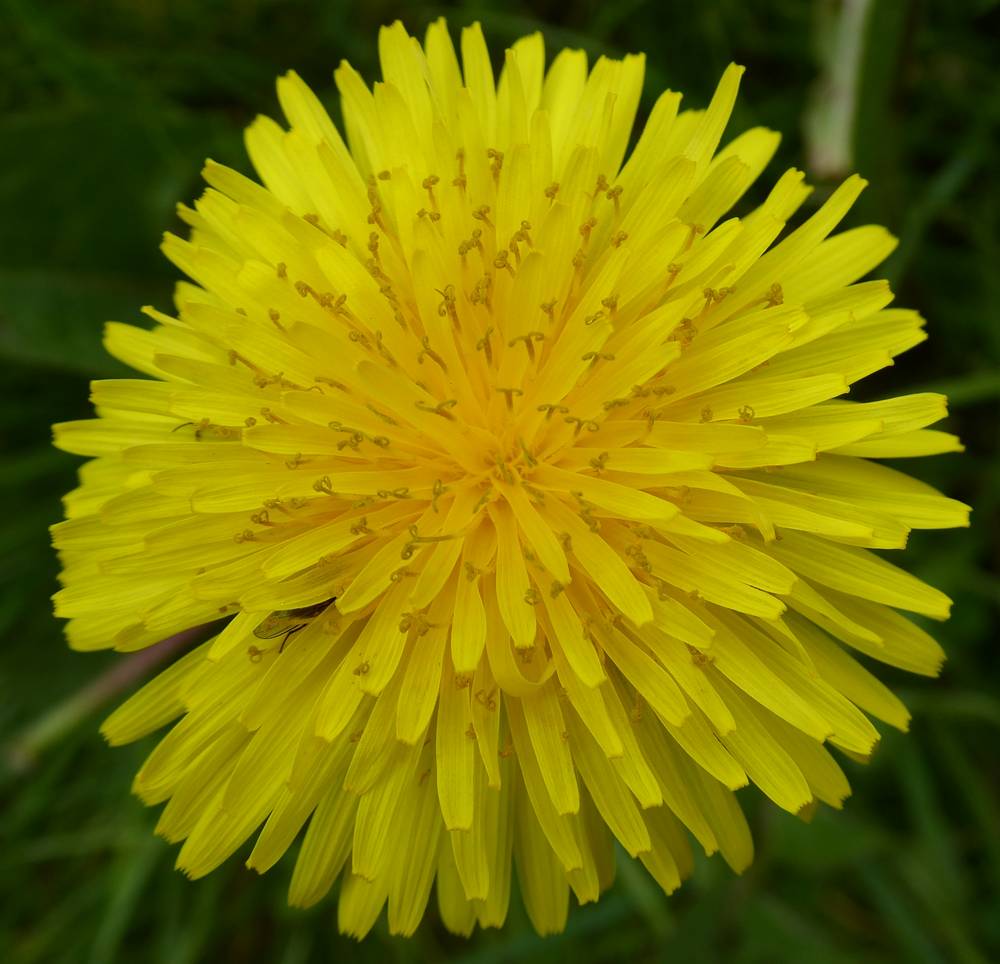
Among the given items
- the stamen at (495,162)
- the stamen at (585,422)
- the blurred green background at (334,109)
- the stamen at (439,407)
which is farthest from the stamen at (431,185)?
the blurred green background at (334,109)

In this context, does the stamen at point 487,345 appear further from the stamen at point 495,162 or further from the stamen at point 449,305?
the stamen at point 495,162

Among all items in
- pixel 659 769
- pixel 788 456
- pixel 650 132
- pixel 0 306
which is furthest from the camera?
pixel 0 306

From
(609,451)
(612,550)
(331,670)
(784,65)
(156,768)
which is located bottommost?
(156,768)

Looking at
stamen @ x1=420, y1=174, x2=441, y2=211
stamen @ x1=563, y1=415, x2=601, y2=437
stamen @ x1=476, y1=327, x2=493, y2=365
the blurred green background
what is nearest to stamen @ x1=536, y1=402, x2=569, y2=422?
stamen @ x1=563, y1=415, x2=601, y2=437

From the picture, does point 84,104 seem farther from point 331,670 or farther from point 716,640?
point 716,640

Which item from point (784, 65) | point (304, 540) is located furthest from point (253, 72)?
point (304, 540)
